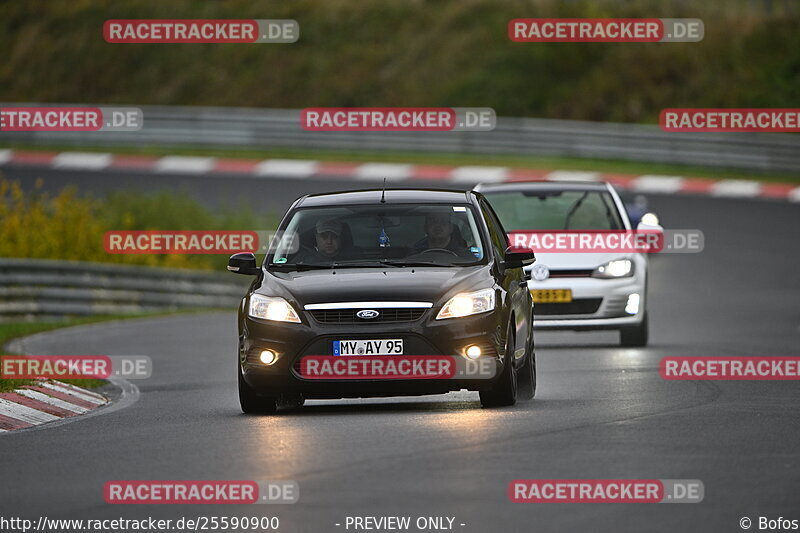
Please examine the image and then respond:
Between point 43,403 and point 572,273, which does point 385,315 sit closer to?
point 43,403

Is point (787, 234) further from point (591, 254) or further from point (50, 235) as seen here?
point (591, 254)

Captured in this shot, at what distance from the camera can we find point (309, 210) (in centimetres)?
1402

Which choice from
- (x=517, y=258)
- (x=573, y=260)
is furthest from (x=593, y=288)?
(x=517, y=258)

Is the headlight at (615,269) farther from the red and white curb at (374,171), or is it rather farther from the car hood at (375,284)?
the red and white curb at (374,171)

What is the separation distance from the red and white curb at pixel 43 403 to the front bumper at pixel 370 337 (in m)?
1.81

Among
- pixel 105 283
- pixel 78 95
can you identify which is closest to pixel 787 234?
pixel 105 283

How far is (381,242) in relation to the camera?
13.7m

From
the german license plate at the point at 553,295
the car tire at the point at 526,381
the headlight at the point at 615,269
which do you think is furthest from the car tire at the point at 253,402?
the headlight at the point at 615,269

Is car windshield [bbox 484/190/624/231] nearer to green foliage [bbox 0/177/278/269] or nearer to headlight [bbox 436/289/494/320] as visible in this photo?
headlight [bbox 436/289/494/320]

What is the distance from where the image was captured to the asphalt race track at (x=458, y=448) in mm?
8625

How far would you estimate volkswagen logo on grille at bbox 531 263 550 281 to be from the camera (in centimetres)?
1905

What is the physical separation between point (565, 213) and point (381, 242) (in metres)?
6.91

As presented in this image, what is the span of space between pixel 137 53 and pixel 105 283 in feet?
112

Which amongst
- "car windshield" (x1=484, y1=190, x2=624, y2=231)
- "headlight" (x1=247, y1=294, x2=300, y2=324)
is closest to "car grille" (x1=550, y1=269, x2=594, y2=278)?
"car windshield" (x1=484, y1=190, x2=624, y2=231)
